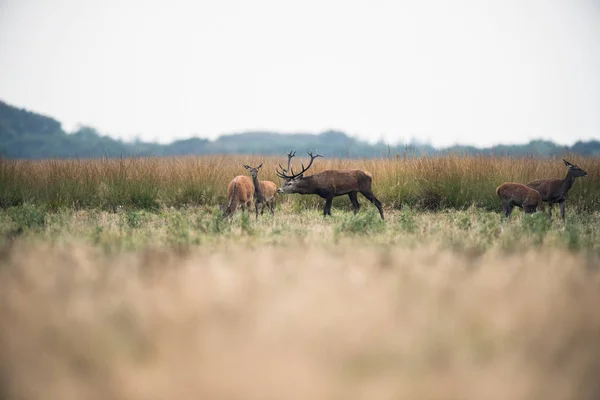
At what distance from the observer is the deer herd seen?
24.3 feet

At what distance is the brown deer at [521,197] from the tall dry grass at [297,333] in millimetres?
4683

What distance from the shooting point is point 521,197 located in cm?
744

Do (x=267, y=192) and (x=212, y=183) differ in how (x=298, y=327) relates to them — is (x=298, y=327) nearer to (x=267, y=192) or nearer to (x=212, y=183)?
(x=267, y=192)

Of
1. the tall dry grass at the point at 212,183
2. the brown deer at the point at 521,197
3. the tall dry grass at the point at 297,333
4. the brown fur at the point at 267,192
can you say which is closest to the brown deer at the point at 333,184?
the brown fur at the point at 267,192

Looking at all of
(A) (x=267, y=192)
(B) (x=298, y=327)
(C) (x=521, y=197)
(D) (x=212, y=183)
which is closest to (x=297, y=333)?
(B) (x=298, y=327)

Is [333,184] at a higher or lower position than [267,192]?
higher

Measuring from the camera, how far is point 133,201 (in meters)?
9.96

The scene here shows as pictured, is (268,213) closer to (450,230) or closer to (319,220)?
(319,220)

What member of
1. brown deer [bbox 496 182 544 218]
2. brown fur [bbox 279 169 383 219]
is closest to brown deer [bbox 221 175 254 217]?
brown fur [bbox 279 169 383 219]

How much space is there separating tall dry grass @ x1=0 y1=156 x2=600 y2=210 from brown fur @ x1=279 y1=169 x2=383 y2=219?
4.63ft

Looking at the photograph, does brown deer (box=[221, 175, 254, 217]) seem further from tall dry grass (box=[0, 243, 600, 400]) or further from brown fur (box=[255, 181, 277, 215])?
tall dry grass (box=[0, 243, 600, 400])

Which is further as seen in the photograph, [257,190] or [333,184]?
[333,184]

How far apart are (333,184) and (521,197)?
9.07 feet

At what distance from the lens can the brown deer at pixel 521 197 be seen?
739 cm
